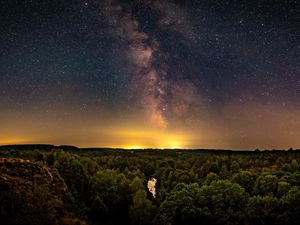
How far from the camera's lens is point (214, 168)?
159875 mm

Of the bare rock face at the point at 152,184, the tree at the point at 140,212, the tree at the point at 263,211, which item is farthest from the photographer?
the bare rock face at the point at 152,184

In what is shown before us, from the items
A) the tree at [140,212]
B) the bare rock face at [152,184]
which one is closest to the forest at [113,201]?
the tree at [140,212]

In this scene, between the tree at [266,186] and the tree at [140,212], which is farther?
the tree at [266,186]

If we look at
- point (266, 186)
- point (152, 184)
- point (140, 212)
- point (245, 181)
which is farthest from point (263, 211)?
point (152, 184)

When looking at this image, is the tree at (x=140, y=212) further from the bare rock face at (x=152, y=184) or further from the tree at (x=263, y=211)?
the bare rock face at (x=152, y=184)

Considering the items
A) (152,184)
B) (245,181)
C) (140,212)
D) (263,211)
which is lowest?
(140,212)

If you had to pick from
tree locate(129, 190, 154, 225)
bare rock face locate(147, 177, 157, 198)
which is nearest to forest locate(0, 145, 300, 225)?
tree locate(129, 190, 154, 225)

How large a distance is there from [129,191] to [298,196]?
38.2m

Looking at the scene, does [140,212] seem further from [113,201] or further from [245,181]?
[245,181]

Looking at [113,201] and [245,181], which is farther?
[245,181]

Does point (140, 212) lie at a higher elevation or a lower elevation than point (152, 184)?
lower

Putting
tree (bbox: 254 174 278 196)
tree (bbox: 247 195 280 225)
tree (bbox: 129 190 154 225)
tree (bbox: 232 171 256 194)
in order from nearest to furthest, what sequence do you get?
tree (bbox: 247 195 280 225)
tree (bbox: 129 190 154 225)
tree (bbox: 254 174 278 196)
tree (bbox: 232 171 256 194)

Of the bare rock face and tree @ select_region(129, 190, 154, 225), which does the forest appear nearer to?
tree @ select_region(129, 190, 154, 225)

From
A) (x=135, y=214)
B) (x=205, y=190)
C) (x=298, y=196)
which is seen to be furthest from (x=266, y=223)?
(x=135, y=214)
